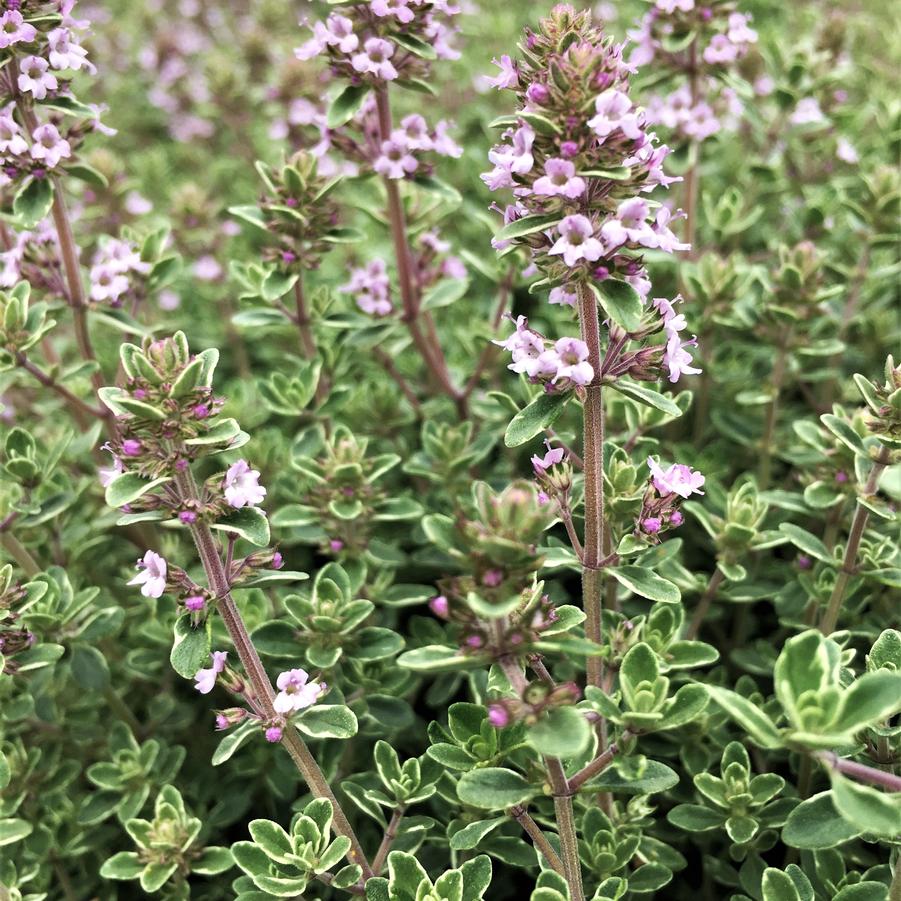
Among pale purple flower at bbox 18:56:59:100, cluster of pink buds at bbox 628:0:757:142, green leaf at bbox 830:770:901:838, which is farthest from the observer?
cluster of pink buds at bbox 628:0:757:142

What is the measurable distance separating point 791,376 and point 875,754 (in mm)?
1847

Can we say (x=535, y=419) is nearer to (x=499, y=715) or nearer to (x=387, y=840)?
(x=499, y=715)

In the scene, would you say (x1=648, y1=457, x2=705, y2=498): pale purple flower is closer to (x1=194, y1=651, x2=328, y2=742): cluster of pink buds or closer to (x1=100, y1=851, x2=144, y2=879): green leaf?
(x1=194, y1=651, x2=328, y2=742): cluster of pink buds

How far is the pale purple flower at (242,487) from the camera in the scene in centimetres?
196

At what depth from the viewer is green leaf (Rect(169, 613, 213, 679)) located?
200 cm

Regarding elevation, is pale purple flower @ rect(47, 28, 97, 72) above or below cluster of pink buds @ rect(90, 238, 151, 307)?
above

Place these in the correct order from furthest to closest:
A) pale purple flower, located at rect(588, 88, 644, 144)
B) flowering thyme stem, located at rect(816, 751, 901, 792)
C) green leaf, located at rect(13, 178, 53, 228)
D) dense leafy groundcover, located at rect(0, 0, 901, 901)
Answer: green leaf, located at rect(13, 178, 53, 228) < dense leafy groundcover, located at rect(0, 0, 901, 901) < pale purple flower, located at rect(588, 88, 644, 144) < flowering thyme stem, located at rect(816, 751, 901, 792)

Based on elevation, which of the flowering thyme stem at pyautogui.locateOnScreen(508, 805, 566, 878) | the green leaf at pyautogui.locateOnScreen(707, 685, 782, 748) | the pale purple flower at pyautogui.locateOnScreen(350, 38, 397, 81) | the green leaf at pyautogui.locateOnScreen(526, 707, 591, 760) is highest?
the pale purple flower at pyautogui.locateOnScreen(350, 38, 397, 81)

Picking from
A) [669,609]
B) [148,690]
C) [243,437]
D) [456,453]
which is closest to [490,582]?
[243,437]

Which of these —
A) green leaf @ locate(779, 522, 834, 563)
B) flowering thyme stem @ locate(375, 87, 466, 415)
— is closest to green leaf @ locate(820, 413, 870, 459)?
green leaf @ locate(779, 522, 834, 563)

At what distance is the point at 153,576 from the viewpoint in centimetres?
208

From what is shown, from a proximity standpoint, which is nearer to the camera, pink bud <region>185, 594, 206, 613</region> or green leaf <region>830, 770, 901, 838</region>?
green leaf <region>830, 770, 901, 838</region>

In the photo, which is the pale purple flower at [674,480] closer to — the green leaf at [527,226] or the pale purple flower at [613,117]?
the green leaf at [527,226]

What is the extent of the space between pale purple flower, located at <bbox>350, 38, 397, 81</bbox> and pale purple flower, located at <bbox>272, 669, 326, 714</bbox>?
70.9 inches
